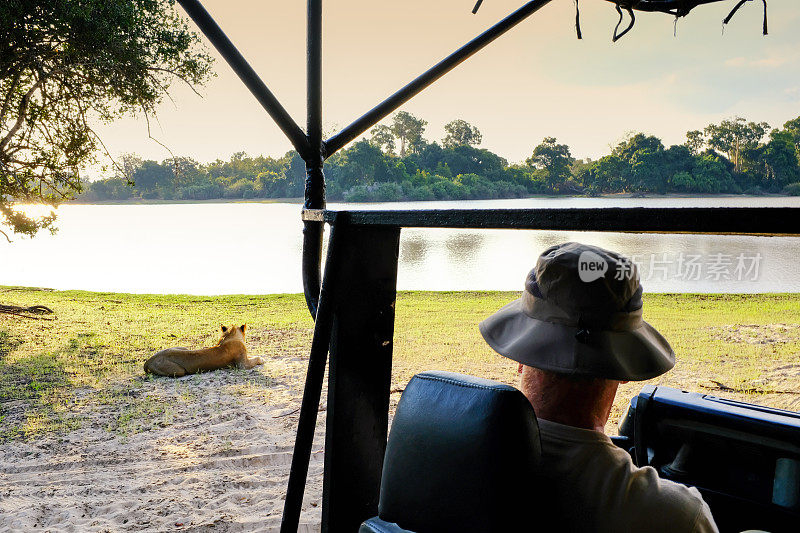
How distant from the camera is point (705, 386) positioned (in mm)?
5617

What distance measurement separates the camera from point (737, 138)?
42.0 feet

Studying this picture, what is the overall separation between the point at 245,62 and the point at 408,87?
707 mm

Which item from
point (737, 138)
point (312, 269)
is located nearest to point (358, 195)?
point (737, 138)

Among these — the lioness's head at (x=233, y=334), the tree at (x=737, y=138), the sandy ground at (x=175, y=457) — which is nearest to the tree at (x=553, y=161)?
the tree at (x=737, y=138)

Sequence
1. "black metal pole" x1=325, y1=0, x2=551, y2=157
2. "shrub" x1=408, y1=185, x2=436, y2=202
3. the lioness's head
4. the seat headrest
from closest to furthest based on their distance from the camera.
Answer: the seat headrest, "black metal pole" x1=325, y1=0, x2=551, y2=157, the lioness's head, "shrub" x1=408, y1=185, x2=436, y2=202

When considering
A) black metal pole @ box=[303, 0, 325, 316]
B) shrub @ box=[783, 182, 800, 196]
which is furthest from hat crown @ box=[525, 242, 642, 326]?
shrub @ box=[783, 182, 800, 196]

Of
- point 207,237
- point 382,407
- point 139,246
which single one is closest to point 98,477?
point 382,407

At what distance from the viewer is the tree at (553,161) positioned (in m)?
17.4

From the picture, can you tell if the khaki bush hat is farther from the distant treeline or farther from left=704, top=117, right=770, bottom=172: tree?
left=704, top=117, right=770, bottom=172: tree

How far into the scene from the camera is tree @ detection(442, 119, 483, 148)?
23328 mm

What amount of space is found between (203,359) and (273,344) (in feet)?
4.95

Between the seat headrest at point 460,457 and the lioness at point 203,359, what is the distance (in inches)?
222

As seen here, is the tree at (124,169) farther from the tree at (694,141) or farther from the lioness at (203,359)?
the tree at (694,141)

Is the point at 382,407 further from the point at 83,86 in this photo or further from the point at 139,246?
the point at 139,246
